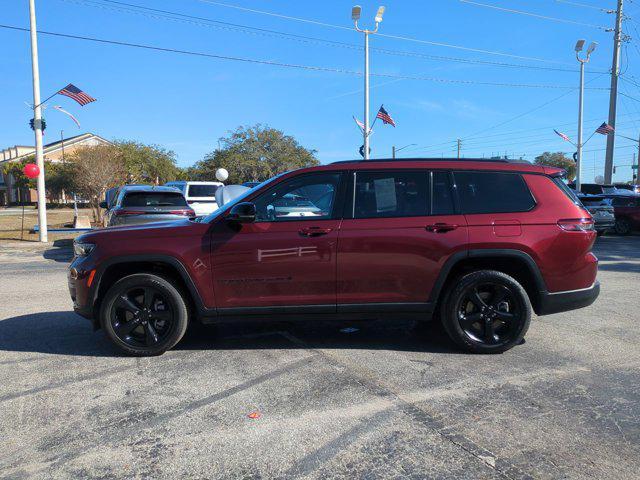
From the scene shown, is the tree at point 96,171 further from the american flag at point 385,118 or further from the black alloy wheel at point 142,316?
the black alloy wheel at point 142,316

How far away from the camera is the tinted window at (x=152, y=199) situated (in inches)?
439

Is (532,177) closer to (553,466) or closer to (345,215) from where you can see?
(345,215)

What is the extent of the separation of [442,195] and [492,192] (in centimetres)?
48

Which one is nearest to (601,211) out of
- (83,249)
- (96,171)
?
(83,249)

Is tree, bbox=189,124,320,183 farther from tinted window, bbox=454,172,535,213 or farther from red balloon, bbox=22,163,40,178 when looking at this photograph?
tinted window, bbox=454,172,535,213

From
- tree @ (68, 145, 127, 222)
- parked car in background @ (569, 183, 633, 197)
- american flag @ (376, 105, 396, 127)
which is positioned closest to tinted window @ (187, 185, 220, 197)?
american flag @ (376, 105, 396, 127)

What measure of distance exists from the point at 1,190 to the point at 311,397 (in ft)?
327

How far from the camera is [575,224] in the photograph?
4.53 metres

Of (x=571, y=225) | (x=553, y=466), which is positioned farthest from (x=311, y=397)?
(x=571, y=225)

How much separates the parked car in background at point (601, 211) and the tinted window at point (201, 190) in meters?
12.3

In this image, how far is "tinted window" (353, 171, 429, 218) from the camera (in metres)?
4.51

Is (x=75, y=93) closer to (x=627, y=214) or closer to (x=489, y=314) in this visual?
(x=489, y=314)

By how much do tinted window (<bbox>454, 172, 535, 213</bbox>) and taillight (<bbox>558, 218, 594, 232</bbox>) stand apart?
0.32 meters

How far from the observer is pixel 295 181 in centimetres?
461
